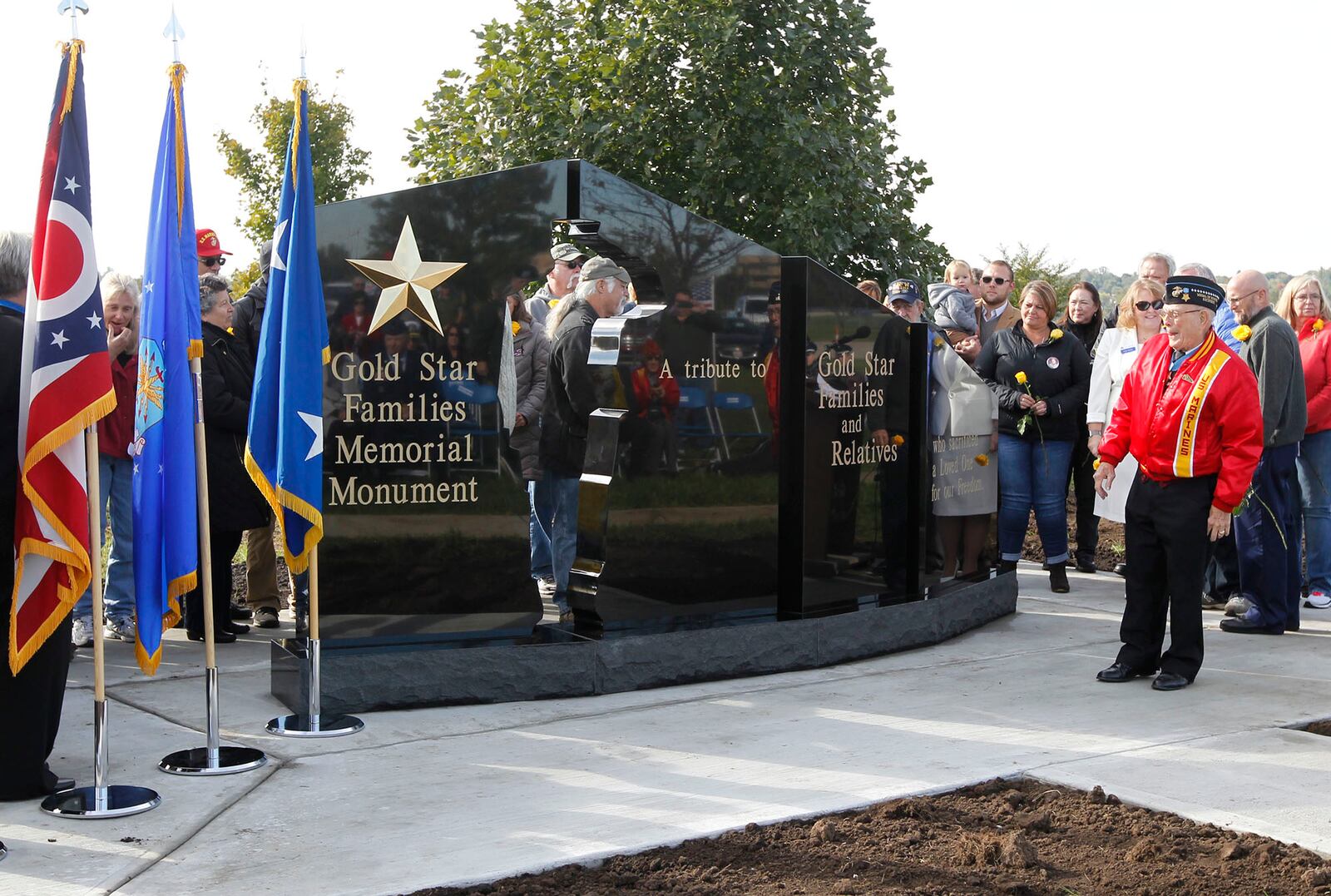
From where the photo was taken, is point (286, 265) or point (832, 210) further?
point (832, 210)

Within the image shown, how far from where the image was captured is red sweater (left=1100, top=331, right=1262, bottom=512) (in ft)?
20.0

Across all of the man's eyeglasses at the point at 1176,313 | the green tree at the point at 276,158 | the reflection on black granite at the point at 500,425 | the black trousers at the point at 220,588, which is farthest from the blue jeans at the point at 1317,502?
the green tree at the point at 276,158

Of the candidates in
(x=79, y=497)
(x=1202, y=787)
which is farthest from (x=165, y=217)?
(x=1202, y=787)

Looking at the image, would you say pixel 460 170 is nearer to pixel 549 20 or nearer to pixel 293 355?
pixel 549 20

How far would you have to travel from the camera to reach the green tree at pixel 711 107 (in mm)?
9422

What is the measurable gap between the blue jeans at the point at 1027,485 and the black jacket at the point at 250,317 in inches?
187

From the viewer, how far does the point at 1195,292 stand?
6230 mm

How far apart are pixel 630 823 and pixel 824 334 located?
3.24 meters

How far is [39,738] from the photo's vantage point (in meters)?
4.59

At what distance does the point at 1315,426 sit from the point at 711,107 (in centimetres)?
456

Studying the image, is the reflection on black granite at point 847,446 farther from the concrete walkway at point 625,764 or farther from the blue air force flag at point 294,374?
the blue air force flag at point 294,374

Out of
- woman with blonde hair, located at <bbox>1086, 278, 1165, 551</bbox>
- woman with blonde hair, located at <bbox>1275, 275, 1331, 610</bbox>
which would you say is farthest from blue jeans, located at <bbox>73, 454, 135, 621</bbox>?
woman with blonde hair, located at <bbox>1275, 275, 1331, 610</bbox>

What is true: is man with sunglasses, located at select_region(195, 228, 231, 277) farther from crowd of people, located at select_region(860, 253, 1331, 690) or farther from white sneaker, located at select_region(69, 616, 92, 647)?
crowd of people, located at select_region(860, 253, 1331, 690)

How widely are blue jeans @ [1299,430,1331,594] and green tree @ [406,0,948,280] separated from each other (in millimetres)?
3294
